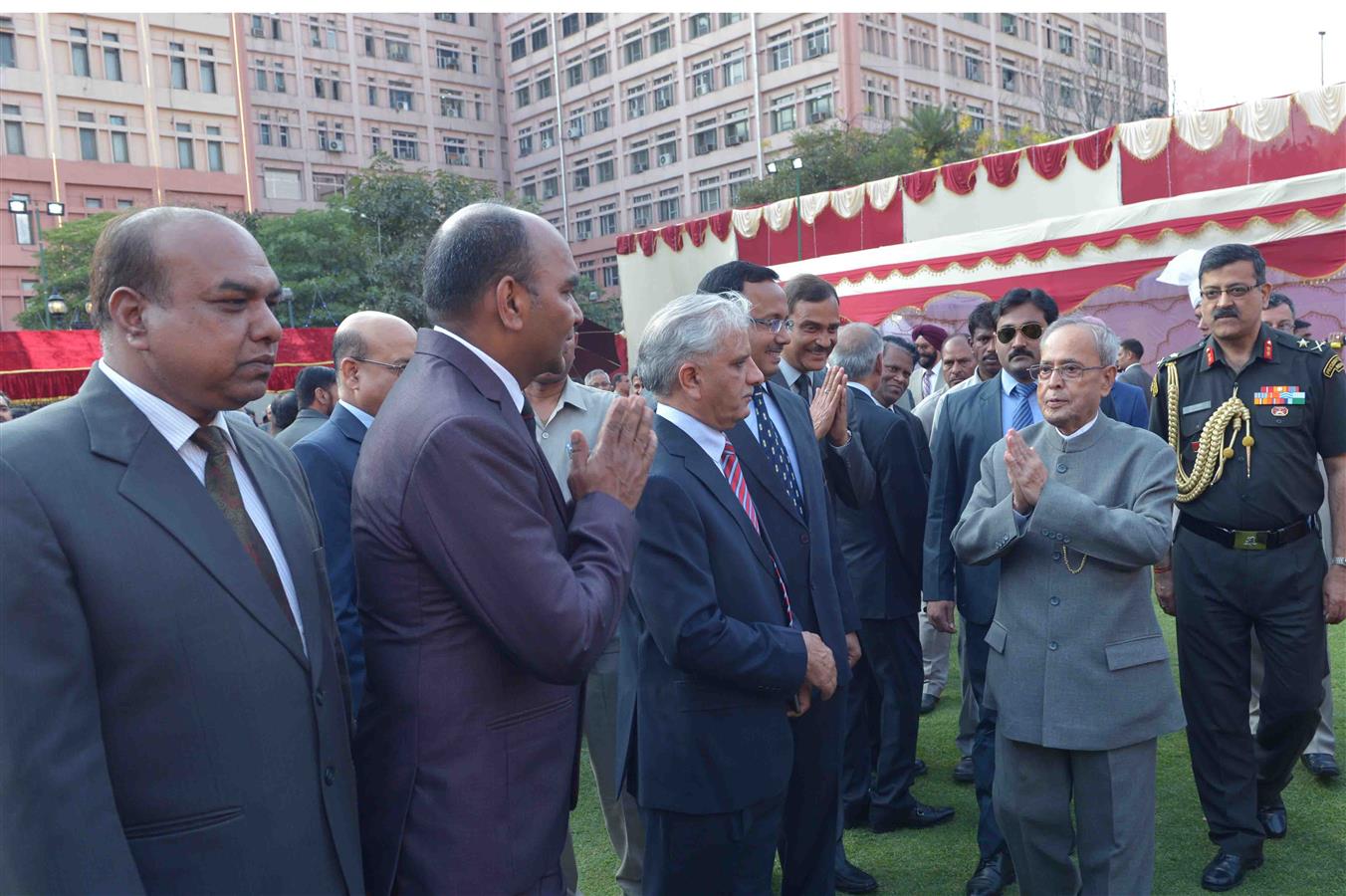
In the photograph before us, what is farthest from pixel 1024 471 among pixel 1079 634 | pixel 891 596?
pixel 891 596

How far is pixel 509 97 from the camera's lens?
62500 millimetres

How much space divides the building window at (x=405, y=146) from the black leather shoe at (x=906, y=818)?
58964 millimetres

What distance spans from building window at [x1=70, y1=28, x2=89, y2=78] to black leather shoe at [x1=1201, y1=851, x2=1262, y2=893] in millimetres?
52823

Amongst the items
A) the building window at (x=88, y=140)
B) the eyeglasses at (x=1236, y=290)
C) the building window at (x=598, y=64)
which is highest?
the building window at (x=598, y=64)

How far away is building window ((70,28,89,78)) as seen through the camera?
44.5 metres

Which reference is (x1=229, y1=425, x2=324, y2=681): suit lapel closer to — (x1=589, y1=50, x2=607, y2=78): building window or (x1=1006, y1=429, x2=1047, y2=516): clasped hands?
(x1=1006, y1=429, x2=1047, y2=516): clasped hands

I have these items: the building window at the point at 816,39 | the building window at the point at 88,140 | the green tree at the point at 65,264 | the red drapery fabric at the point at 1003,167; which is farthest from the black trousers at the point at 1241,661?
the building window at the point at 88,140

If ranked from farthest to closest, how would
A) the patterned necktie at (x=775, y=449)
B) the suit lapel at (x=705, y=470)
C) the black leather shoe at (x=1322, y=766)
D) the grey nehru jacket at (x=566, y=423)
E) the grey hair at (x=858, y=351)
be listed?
the grey hair at (x=858, y=351)
the black leather shoe at (x=1322, y=766)
the grey nehru jacket at (x=566, y=423)
the patterned necktie at (x=775, y=449)
the suit lapel at (x=705, y=470)

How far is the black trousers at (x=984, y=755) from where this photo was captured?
140 inches

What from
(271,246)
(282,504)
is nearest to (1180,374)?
(282,504)

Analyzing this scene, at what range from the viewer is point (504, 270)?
6.15ft

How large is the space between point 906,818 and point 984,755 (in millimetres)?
674

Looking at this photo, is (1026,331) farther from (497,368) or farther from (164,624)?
(164,624)

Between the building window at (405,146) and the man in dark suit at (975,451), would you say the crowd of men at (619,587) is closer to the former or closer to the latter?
the man in dark suit at (975,451)
